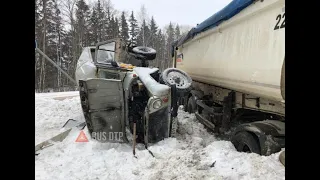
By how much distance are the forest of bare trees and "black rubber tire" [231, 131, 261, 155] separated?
2153 centimetres

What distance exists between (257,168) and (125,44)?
16.3 feet

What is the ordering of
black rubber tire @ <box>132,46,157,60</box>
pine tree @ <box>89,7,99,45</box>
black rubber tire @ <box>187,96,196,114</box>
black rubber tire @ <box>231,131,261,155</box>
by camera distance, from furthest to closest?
pine tree @ <box>89,7,99,45</box> < black rubber tire @ <box>187,96,196,114</box> < black rubber tire @ <box>132,46,157,60</box> < black rubber tire @ <box>231,131,261,155</box>

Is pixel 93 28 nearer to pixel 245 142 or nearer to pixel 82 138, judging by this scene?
pixel 82 138

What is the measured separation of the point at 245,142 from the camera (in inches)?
163

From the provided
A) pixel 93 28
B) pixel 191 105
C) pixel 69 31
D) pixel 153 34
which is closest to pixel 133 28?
pixel 153 34

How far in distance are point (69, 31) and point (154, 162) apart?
33.0 meters

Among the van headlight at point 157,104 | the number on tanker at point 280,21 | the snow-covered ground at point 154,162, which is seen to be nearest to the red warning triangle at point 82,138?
the snow-covered ground at point 154,162

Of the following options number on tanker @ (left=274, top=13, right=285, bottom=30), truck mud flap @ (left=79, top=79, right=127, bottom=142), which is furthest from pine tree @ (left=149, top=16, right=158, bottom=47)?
number on tanker @ (left=274, top=13, right=285, bottom=30)

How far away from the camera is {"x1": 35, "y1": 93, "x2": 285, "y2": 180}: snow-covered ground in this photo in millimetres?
3363

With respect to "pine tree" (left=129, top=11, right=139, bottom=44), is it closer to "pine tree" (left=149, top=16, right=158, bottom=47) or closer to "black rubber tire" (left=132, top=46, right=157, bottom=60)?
"pine tree" (left=149, top=16, right=158, bottom=47)

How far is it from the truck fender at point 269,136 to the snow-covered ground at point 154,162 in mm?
232
